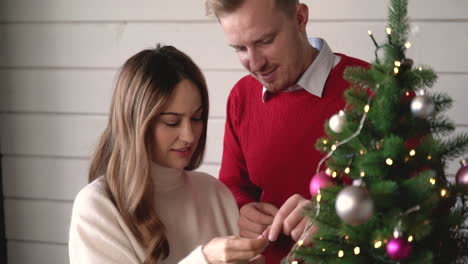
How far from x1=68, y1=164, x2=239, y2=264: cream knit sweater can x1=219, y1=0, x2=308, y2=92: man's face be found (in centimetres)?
34

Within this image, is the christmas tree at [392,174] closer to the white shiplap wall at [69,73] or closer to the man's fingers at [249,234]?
the man's fingers at [249,234]

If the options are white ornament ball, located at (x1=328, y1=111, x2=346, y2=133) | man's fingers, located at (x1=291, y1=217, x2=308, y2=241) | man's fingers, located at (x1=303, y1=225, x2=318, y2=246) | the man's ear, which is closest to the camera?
white ornament ball, located at (x1=328, y1=111, x2=346, y2=133)

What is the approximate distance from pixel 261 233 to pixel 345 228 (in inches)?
18.0

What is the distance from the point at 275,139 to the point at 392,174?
63cm

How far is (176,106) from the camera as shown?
1.31 meters

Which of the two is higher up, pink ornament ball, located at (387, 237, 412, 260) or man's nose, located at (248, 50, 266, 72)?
man's nose, located at (248, 50, 266, 72)

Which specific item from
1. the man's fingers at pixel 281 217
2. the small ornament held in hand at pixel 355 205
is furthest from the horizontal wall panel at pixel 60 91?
the small ornament held in hand at pixel 355 205

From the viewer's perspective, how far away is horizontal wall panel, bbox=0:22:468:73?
6.07 ft

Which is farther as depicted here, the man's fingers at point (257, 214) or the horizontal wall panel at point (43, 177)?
the horizontal wall panel at point (43, 177)

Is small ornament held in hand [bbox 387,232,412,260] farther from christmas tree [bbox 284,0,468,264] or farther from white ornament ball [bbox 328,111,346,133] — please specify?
white ornament ball [bbox 328,111,346,133]

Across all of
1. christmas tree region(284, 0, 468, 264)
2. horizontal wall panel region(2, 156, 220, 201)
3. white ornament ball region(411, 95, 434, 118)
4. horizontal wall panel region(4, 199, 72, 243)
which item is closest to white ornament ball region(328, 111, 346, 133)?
christmas tree region(284, 0, 468, 264)

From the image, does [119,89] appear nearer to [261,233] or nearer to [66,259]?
[261,233]

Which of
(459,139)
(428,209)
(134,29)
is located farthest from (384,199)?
(134,29)

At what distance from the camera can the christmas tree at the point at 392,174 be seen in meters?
0.92
